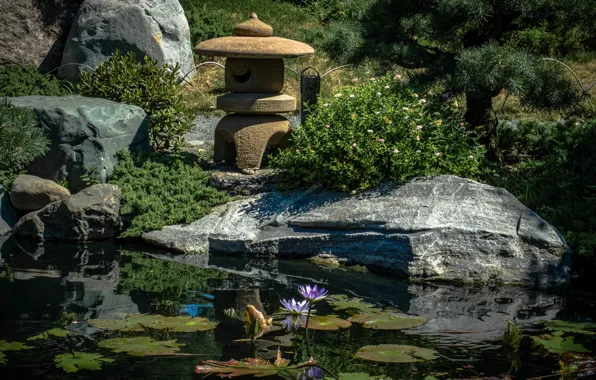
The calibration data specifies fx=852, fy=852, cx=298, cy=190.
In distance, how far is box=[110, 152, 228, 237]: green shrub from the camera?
8.36m

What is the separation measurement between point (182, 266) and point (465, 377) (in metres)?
3.45

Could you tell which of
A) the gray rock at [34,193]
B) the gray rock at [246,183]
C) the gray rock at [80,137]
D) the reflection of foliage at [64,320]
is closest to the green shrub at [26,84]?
the gray rock at [80,137]

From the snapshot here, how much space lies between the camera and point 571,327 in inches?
228

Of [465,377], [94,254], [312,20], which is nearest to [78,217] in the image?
[94,254]

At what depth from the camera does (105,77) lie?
1011 centimetres

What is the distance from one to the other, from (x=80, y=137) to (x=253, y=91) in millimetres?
1870

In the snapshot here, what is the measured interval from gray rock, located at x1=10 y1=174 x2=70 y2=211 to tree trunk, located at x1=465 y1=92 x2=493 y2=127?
177 inches

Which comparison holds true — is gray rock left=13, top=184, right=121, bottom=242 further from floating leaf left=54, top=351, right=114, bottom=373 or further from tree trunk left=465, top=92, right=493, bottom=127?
tree trunk left=465, top=92, right=493, bottom=127

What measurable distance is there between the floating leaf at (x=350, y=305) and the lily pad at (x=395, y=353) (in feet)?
3.06

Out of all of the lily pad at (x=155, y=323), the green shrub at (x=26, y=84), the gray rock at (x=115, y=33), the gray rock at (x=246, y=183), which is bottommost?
the lily pad at (x=155, y=323)

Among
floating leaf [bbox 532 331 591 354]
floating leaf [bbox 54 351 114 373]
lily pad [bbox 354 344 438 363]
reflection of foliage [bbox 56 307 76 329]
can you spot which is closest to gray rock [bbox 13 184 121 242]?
reflection of foliage [bbox 56 307 76 329]

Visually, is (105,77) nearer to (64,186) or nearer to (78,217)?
(64,186)

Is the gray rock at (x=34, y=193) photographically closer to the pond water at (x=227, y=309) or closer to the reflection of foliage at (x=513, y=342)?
the pond water at (x=227, y=309)

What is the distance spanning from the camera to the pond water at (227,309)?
4977mm
